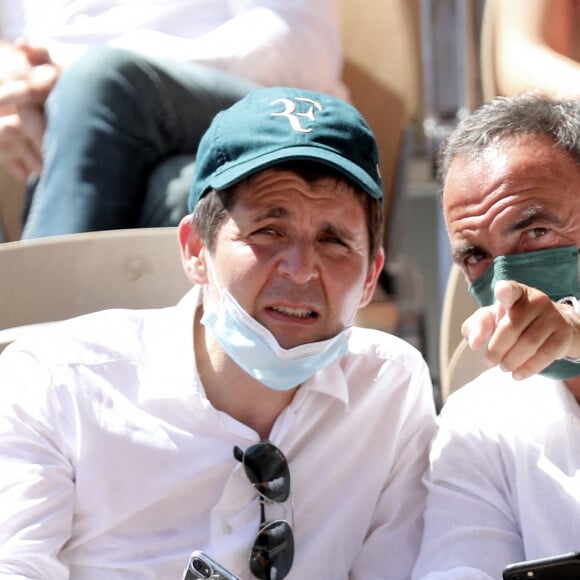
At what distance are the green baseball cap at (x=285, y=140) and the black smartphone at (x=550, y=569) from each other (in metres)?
0.65

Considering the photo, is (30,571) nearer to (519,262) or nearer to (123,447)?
(123,447)

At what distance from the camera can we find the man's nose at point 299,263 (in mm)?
1662

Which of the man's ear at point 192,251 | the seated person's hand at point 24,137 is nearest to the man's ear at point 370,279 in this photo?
the man's ear at point 192,251

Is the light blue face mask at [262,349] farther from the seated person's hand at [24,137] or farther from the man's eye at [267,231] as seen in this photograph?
the seated person's hand at [24,137]

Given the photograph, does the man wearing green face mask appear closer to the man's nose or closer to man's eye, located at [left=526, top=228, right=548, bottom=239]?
man's eye, located at [left=526, top=228, right=548, bottom=239]

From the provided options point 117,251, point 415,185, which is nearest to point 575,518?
point 117,251

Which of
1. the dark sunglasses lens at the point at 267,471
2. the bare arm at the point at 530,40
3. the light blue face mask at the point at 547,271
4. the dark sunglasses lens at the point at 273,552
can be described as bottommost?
the dark sunglasses lens at the point at 273,552

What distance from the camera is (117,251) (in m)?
2.04

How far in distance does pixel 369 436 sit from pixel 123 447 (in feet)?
1.25

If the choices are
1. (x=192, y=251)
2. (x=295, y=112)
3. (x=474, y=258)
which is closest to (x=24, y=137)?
(x=192, y=251)

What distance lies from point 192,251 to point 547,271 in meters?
0.55

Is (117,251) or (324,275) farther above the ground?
(324,275)

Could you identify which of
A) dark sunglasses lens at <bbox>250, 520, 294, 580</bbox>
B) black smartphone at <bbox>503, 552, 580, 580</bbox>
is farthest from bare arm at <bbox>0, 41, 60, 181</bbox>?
black smartphone at <bbox>503, 552, 580, 580</bbox>

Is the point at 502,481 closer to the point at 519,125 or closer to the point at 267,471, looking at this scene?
the point at 267,471
